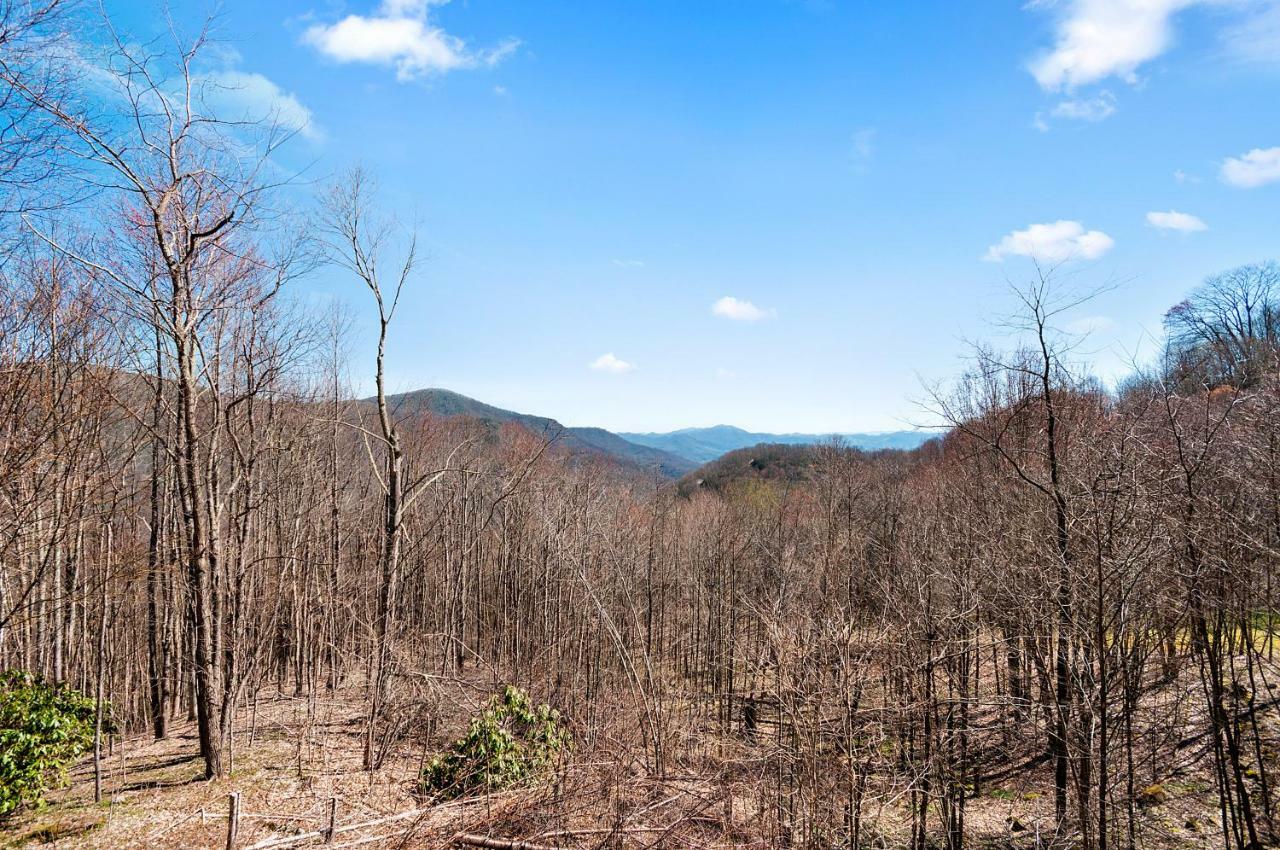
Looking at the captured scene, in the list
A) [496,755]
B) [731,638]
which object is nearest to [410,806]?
[496,755]

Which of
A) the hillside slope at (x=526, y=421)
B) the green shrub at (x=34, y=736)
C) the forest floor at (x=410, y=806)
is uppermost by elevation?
the hillside slope at (x=526, y=421)

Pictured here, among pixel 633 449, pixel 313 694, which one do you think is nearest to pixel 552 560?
pixel 313 694

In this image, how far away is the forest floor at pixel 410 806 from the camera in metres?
6.99

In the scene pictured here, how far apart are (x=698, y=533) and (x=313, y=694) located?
2137 cm

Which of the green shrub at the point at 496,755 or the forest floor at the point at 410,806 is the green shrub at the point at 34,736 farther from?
the green shrub at the point at 496,755

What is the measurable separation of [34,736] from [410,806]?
454cm

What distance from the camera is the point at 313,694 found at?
9.78 m

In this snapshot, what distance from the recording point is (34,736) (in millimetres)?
7219

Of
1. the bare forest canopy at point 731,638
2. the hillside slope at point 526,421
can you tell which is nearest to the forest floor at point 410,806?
the bare forest canopy at point 731,638

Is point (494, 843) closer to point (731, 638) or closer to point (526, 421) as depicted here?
point (731, 638)

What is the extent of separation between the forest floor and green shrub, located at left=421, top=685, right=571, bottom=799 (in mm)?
262

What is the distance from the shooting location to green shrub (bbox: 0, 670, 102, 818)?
275 inches

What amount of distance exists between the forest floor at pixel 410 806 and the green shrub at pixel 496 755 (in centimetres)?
26

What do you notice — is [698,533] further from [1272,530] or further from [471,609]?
[1272,530]
